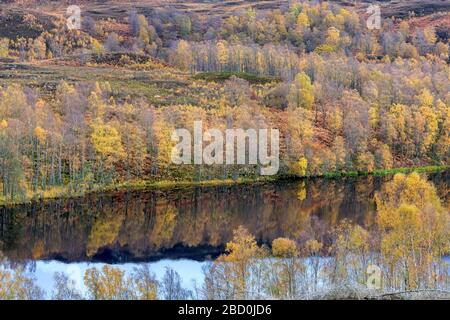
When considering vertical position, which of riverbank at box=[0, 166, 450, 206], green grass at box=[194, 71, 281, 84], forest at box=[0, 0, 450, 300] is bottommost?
riverbank at box=[0, 166, 450, 206]

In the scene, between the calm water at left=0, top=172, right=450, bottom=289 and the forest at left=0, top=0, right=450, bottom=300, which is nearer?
the forest at left=0, top=0, right=450, bottom=300

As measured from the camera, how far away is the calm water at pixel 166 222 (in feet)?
129

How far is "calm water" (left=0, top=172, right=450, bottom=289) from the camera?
39.3 m

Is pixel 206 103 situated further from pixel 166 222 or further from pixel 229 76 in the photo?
pixel 166 222

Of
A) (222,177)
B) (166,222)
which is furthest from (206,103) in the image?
(166,222)

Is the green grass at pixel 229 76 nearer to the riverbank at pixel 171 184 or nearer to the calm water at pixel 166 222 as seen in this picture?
the riverbank at pixel 171 184

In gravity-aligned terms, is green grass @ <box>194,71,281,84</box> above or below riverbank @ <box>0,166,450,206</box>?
above

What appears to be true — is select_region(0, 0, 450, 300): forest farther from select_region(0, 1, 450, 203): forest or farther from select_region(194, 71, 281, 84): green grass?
select_region(194, 71, 281, 84): green grass

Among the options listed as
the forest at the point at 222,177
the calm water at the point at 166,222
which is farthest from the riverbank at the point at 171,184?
the calm water at the point at 166,222

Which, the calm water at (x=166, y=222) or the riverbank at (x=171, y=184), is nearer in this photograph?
the calm water at (x=166, y=222)

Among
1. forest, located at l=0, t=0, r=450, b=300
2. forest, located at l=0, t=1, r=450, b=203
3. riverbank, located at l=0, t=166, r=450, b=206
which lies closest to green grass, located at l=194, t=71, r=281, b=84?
forest, located at l=0, t=1, r=450, b=203

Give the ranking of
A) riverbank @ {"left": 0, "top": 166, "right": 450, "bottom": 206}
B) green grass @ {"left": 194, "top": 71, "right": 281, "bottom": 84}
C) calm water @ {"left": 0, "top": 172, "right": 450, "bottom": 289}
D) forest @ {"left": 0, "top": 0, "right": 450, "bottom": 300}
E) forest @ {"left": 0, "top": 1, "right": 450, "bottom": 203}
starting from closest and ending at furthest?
forest @ {"left": 0, "top": 0, "right": 450, "bottom": 300} → calm water @ {"left": 0, "top": 172, "right": 450, "bottom": 289} → riverbank @ {"left": 0, "top": 166, "right": 450, "bottom": 206} → forest @ {"left": 0, "top": 1, "right": 450, "bottom": 203} → green grass @ {"left": 194, "top": 71, "right": 281, "bottom": 84}

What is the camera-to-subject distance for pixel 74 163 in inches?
2292
